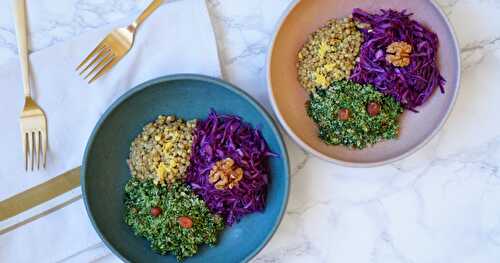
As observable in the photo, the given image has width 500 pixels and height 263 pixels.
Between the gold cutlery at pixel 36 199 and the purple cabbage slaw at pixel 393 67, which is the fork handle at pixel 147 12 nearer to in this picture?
the gold cutlery at pixel 36 199

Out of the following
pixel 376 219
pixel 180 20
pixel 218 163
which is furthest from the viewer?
pixel 376 219

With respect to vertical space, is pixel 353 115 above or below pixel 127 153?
above

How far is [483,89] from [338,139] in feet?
1.62

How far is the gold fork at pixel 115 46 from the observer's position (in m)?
1.75

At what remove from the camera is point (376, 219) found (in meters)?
1.88

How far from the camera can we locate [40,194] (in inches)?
70.5

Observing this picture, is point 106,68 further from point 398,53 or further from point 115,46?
point 398,53

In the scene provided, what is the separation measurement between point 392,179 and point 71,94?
101 cm

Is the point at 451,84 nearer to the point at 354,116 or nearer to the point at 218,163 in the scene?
the point at 354,116

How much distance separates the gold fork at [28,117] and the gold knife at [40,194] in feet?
0.22

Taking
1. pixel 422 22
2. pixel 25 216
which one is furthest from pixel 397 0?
pixel 25 216

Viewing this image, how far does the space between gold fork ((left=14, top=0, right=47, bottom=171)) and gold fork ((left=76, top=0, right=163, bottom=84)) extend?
16 centimetres


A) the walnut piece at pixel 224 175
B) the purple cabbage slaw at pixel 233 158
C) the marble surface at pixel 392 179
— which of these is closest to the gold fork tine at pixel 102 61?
the marble surface at pixel 392 179

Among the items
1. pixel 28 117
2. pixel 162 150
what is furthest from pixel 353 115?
pixel 28 117
